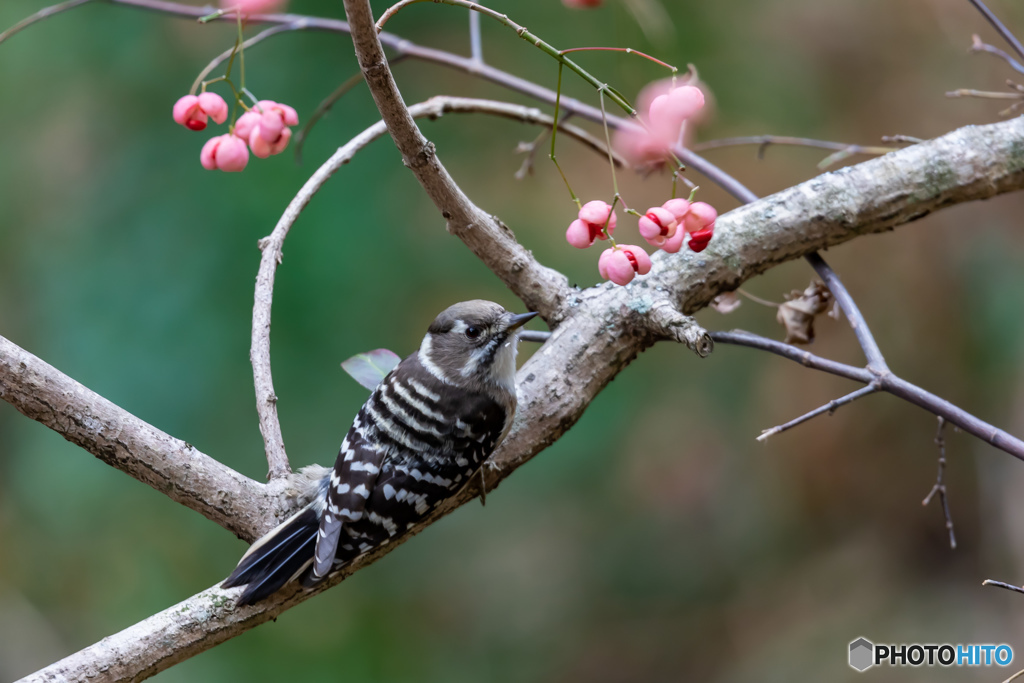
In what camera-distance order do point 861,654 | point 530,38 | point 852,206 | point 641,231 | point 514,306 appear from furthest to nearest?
1. point 861,654
2. point 514,306
3. point 852,206
4. point 641,231
5. point 530,38

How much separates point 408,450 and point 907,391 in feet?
2.97

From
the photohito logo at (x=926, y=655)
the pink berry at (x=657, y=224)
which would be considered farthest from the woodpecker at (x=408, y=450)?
the photohito logo at (x=926, y=655)

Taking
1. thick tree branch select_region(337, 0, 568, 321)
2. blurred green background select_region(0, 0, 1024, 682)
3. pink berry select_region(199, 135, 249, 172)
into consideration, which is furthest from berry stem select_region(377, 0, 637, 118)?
blurred green background select_region(0, 0, 1024, 682)

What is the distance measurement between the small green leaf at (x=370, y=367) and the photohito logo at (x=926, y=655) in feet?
6.94

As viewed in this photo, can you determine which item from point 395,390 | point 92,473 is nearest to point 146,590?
point 92,473

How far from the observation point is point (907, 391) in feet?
4.29

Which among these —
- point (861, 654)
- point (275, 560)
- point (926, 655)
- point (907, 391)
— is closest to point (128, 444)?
point (275, 560)

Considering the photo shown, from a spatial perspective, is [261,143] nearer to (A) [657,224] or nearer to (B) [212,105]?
(B) [212,105]

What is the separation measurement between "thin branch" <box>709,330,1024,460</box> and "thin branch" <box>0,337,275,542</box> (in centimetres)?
93

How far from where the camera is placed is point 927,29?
118 inches

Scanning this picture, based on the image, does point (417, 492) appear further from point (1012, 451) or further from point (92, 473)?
point (92, 473)

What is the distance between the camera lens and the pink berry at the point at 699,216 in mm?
1121

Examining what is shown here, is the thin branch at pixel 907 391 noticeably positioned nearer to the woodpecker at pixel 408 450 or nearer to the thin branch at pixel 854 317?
the thin branch at pixel 854 317

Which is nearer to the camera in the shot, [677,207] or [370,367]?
[677,207]
